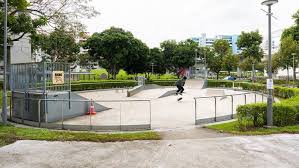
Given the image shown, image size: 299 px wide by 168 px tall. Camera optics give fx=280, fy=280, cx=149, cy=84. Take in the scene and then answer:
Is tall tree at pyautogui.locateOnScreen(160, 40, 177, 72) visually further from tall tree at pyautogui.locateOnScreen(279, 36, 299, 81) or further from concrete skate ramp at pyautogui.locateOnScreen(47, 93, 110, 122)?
concrete skate ramp at pyautogui.locateOnScreen(47, 93, 110, 122)

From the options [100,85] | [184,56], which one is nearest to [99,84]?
[100,85]

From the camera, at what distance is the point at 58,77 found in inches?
496

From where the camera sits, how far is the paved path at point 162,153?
6438 mm

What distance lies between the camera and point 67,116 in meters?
12.7

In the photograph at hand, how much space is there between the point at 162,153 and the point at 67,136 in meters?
3.58

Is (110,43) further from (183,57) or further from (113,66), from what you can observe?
(183,57)

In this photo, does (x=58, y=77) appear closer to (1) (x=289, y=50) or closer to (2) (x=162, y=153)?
(2) (x=162, y=153)

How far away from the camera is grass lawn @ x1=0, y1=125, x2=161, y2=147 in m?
8.81

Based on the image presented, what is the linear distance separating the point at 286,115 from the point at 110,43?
3429 cm

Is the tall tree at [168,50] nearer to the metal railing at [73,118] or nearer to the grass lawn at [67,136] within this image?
the metal railing at [73,118]

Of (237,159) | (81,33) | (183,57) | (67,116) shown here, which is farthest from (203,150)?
(183,57)

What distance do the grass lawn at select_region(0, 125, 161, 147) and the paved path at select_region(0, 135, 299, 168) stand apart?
431 millimetres

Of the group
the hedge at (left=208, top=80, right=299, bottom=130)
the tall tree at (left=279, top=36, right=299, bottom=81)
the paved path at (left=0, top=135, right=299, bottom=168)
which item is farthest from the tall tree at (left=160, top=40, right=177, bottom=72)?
the paved path at (left=0, top=135, right=299, bottom=168)

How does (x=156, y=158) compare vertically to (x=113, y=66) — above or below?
below
